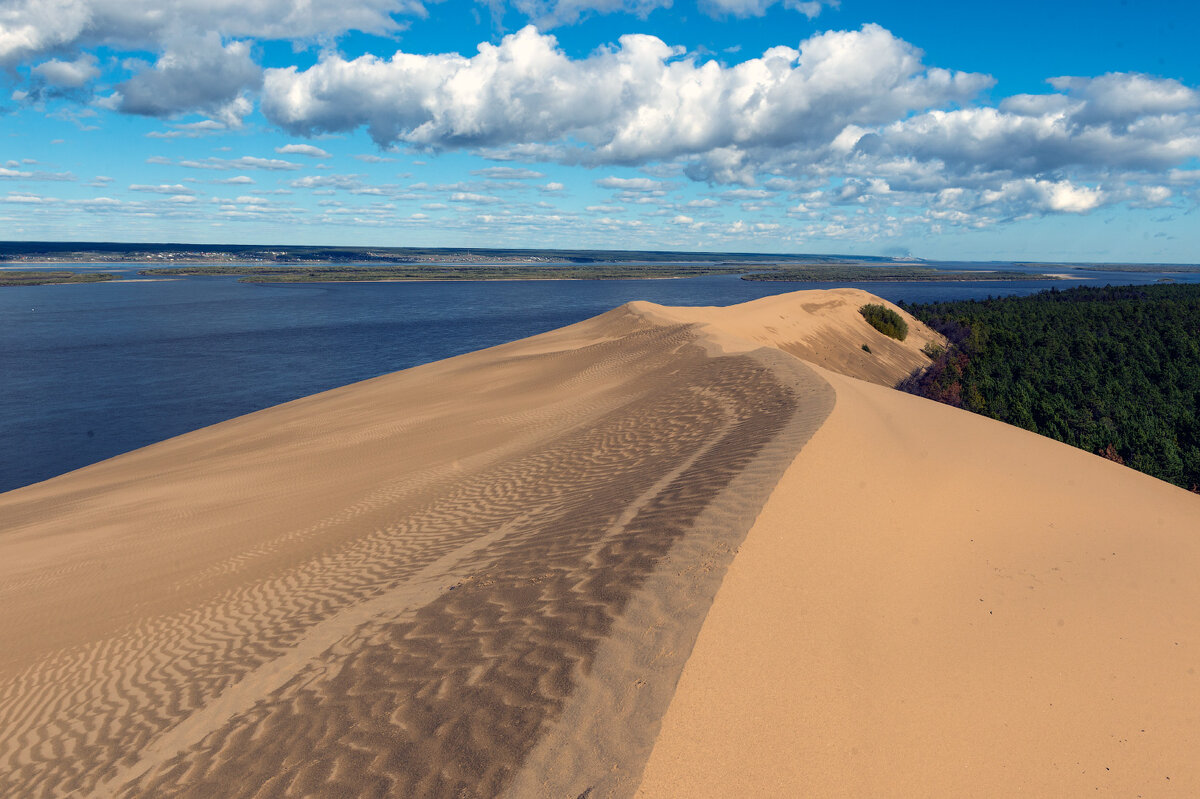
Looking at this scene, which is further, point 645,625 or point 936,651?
point 936,651

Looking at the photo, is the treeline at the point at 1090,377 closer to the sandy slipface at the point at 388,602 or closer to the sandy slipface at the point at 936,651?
the sandy slipface at the point at 388,602

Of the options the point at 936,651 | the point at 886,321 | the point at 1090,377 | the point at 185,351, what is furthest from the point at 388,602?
the point at 185,351

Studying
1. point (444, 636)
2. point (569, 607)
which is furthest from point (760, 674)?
point (444, 636)

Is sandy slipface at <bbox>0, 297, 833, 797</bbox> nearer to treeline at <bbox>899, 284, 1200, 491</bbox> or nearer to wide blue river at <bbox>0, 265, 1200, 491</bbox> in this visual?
treeline at <bbox>899, 284, 1200, 491</bbox>

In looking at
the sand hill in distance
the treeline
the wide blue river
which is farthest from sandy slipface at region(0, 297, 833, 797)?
the wide blue river

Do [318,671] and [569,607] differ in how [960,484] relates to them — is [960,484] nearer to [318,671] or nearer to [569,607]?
[569,607]

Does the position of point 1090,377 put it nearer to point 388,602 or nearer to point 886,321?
point 886,321

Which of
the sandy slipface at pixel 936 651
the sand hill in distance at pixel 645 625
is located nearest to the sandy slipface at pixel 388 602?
the sand hill in distance at pixel 645 625
